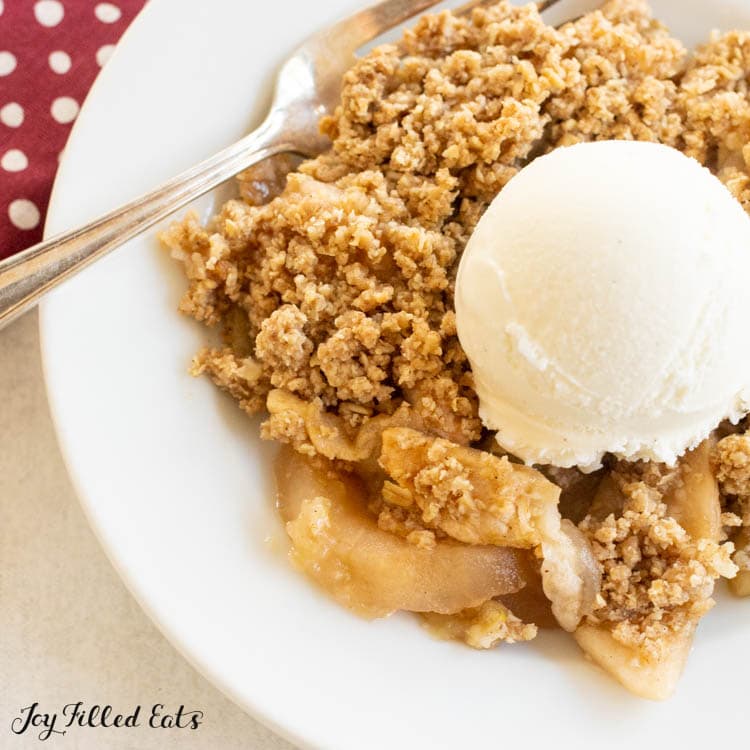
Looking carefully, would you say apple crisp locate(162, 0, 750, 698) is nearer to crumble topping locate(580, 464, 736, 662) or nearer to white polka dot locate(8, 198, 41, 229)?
crumble topping locate(580, 464, 736, 662)

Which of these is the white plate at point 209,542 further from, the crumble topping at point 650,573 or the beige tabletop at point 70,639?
the beige tabletop at point 70,639

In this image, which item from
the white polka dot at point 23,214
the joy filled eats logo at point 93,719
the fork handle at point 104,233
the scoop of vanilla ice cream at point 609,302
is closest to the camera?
the scoop of vanilla ice cream at point 609,302

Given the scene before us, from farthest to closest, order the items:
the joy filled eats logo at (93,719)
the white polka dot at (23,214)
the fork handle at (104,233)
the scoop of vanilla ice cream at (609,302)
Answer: the white polka dot at (23,214) < the joy filled eats logo at (93,719) < the fork handle at (104,233) < the scoop of vanilla ice cream at (609,302)

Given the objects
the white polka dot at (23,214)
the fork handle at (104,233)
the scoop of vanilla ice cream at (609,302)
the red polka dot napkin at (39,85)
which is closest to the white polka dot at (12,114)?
the red polka dot napkin at (39,85)

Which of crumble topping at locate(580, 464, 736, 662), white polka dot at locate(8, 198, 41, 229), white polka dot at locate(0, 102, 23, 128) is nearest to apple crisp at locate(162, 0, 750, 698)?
crumble topping at locate(580, 464, 736, 662)

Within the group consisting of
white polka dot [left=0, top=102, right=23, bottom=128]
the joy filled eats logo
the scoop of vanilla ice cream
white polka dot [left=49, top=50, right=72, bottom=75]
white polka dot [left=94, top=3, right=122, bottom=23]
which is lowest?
the joy filled eats logo

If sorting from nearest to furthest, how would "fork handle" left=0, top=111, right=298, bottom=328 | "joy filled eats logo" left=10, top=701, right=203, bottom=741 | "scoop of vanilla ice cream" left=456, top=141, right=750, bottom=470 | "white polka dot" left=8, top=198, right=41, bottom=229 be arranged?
"scoop of vanilla ice cream" left=456, top=141, right=750, bottom=470 → "fork handle" left=0, top=111, right=298, bottom=328 → "joy filled eats logo" left=10, top=701, right=203, bottom=741 → "white polka dot" left=8, top=198, right=41, bottom=229
